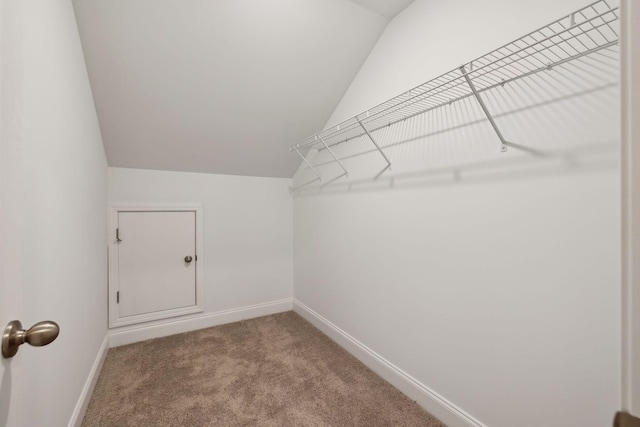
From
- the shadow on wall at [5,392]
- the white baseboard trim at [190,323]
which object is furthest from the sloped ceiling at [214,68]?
the shadow on wall at [5,392]

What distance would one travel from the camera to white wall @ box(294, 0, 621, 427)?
37.2 inches

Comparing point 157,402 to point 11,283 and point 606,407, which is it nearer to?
point 11,283

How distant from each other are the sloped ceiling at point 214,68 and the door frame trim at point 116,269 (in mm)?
366

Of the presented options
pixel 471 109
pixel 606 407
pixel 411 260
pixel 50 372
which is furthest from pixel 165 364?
pixel 471 109

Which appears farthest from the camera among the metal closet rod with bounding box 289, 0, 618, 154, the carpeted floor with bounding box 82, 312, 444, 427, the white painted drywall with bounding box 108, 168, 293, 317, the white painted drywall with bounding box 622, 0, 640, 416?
the white painted drywall with bounding box 108, 168, 293, 317

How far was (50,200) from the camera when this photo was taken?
105cm

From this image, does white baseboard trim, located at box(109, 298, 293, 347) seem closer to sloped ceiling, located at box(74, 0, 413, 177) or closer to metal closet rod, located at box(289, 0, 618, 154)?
sloped ceiling, located at box(74, 0, 413, 177)

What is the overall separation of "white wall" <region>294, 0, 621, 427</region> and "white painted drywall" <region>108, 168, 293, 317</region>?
1.23 meters

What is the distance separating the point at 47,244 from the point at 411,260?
1.72 metres

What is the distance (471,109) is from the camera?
1.29 metres

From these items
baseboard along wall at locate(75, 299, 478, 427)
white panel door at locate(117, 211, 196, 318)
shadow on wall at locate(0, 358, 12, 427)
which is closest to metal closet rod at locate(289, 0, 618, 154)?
shadow on wall at locate(0, 358, 12, 427)

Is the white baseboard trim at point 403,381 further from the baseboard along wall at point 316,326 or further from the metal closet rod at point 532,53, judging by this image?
the metal closet rod at point 532,53

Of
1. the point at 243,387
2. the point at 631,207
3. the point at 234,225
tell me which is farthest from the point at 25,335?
the point at 234,225

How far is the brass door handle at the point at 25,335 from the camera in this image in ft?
1.67
